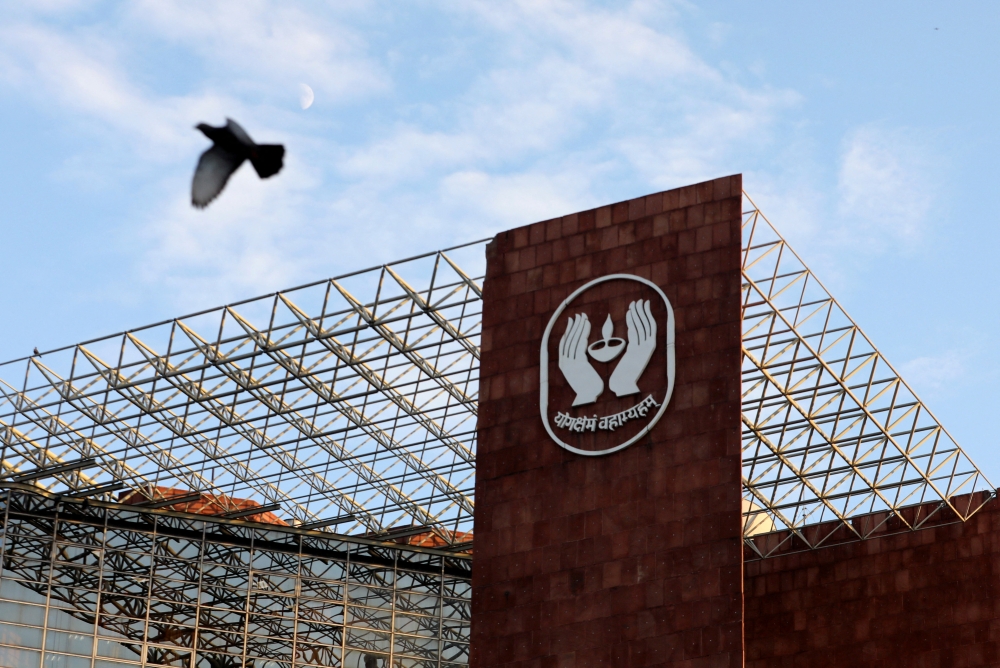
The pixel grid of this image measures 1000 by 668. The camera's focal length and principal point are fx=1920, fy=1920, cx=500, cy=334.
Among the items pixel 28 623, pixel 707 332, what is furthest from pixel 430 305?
pixel 28 623

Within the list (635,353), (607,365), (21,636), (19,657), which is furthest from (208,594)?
(635,353)

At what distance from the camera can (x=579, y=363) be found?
1820 inches

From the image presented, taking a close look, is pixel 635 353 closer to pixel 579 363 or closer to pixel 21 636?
pixel 579 363

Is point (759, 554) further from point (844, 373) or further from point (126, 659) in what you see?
point (126, 659)

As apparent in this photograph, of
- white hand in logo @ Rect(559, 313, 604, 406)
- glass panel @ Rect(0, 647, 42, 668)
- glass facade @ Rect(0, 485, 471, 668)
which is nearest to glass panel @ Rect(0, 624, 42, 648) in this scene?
glass facade @ Rect(0, 485, 471, 668)

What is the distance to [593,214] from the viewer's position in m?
48.1

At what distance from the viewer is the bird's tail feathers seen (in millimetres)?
21734

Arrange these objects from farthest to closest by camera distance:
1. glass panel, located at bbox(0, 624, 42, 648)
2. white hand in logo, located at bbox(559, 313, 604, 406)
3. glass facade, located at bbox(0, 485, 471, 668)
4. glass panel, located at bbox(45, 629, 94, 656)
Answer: glass facade, located at bbox(0, 485, 471, 668) → glass panel, located at bbox(45, 629, 94, 656) → glass panel, located at bbox(0, 624, 42, 648) → white hand in logo, located at bbox(559, 313, 604, 406)

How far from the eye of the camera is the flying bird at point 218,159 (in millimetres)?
22781

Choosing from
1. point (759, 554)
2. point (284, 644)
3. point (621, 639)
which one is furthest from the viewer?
point (284, 644)

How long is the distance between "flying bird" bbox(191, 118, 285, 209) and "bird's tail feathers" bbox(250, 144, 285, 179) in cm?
27

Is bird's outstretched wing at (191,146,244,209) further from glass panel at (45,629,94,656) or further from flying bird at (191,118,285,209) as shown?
glass panel at (45,629,94,656)

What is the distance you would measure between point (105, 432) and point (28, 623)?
22.8 ft

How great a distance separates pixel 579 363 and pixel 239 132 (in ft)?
79.1
